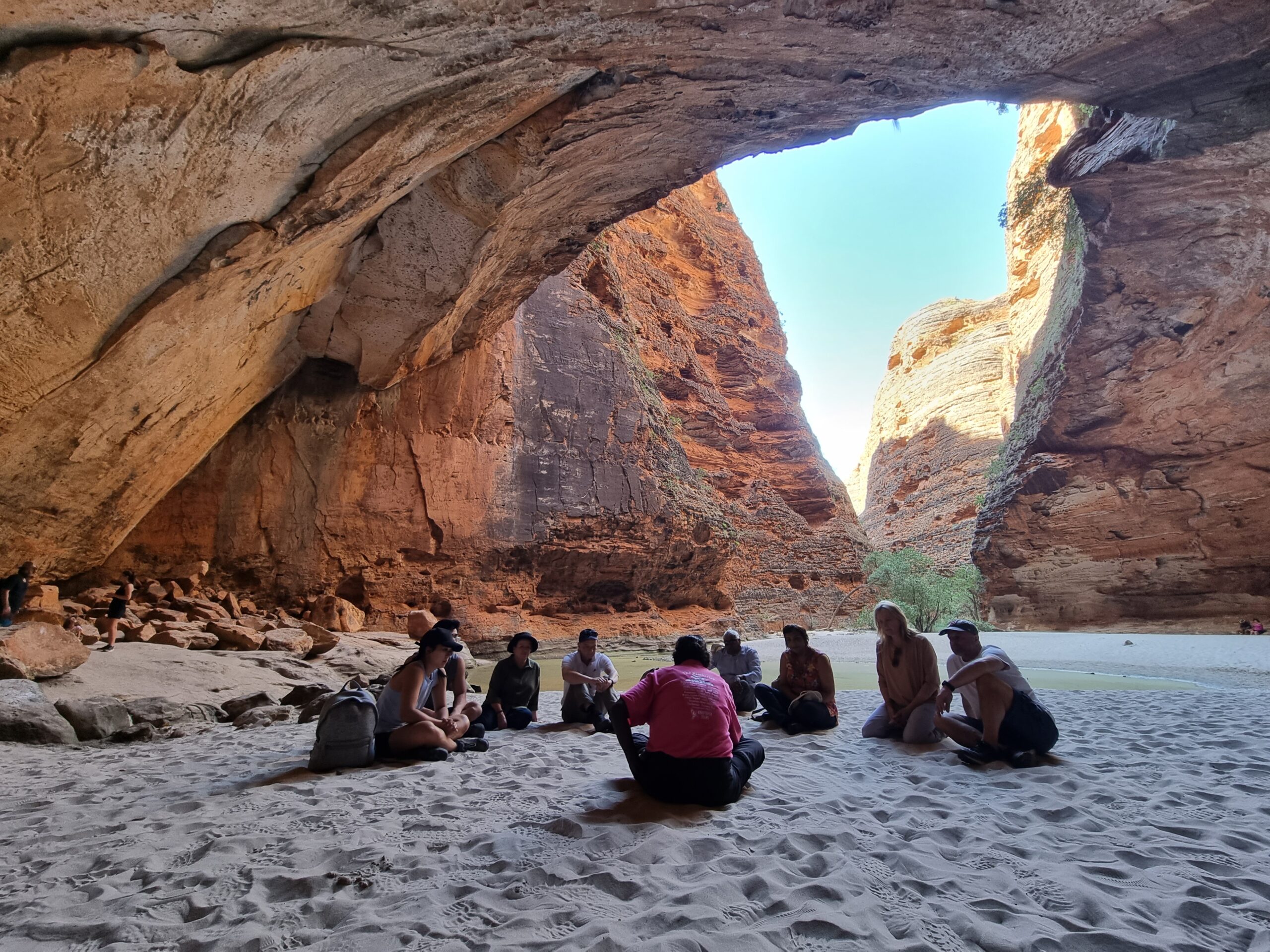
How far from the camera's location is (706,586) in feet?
63.6

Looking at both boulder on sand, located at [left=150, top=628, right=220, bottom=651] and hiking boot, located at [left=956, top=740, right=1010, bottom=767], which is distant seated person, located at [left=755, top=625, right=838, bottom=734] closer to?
hiking boot, located at [left=956, top=740, right=1010, bottom=767]

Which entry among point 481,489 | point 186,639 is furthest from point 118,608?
point 481,489

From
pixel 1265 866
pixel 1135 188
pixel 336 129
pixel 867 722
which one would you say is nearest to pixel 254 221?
pixel 336 129

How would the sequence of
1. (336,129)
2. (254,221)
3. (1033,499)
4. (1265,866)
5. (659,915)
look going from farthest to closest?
(1033,499) < (254,221) < (336,129) < (1265,866) < (659,915)

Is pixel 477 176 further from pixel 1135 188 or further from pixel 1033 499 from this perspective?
pixel 1033 499

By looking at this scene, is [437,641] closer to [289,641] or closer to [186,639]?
[186,639]

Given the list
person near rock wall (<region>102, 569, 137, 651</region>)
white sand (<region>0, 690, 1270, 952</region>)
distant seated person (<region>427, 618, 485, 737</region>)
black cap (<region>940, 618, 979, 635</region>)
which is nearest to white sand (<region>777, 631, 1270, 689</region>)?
black cap (<region>940, 618, 979, 635</region>)

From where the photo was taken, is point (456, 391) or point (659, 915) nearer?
point (659, 915)

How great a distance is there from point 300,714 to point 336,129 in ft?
16.8

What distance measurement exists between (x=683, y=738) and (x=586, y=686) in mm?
2532

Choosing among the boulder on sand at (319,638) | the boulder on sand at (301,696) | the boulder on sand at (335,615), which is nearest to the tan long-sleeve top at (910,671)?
the boulder on sand at (301,696)

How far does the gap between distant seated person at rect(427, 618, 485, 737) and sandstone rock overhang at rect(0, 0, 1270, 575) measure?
3939mm

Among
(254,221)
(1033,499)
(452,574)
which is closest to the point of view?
(254,221)

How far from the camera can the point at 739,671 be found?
6.15m
